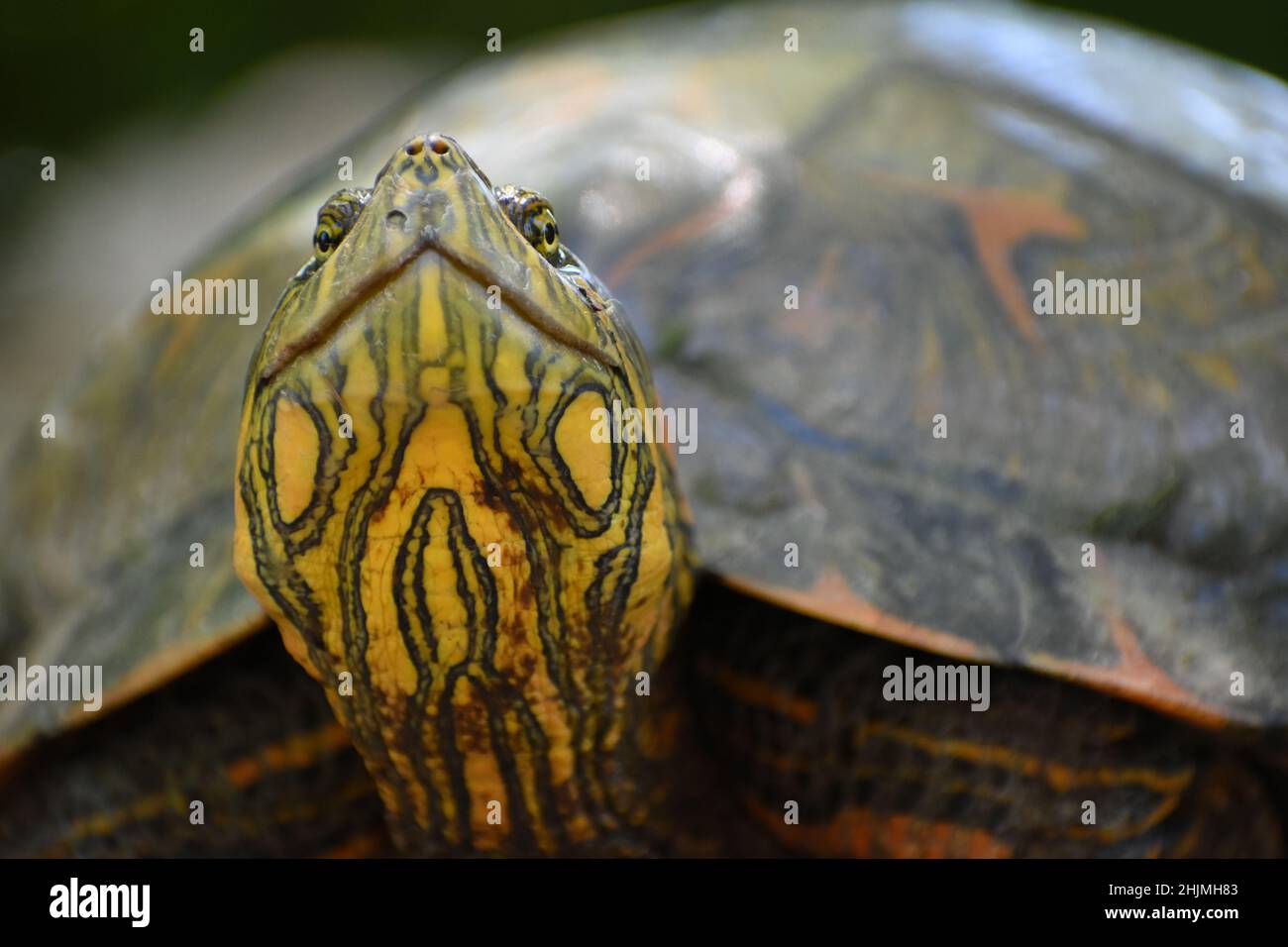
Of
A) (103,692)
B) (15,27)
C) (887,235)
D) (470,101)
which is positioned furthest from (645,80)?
(15,27)

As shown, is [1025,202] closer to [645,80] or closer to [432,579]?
[645,80]

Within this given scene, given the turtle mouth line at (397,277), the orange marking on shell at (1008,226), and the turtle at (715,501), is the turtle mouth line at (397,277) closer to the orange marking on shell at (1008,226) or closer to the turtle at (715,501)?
the turtle at (715,501)

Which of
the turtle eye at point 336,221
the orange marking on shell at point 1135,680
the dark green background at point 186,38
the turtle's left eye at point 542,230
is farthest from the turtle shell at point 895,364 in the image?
the dark green background at point 186,38

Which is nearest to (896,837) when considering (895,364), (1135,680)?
(1135,680)

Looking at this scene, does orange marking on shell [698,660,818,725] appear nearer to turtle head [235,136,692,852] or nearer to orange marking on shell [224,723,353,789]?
turtle head [235,136,692,852]

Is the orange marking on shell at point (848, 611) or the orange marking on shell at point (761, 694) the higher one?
the orange marking on shell at point (848, 611)

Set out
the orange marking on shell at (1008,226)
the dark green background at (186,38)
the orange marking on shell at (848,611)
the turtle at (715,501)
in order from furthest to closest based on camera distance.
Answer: the dark green background at (186,38) < the orange marking on shell at (1008,226) < the orange marking on shell at (848,611) < the turtle at (715,501)

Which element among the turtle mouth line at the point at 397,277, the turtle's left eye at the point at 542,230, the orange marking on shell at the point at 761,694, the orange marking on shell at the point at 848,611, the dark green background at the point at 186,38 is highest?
the dark green background at the point at 186,38

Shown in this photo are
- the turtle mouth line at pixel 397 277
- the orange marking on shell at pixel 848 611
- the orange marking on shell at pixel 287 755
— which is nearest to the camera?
the turtle mouth line at pixel 397 277

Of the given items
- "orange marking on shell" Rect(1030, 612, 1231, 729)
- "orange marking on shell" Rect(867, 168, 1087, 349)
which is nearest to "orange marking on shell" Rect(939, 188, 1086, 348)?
"orange marking on shell" Rect(867, 168, 1087, 349)
